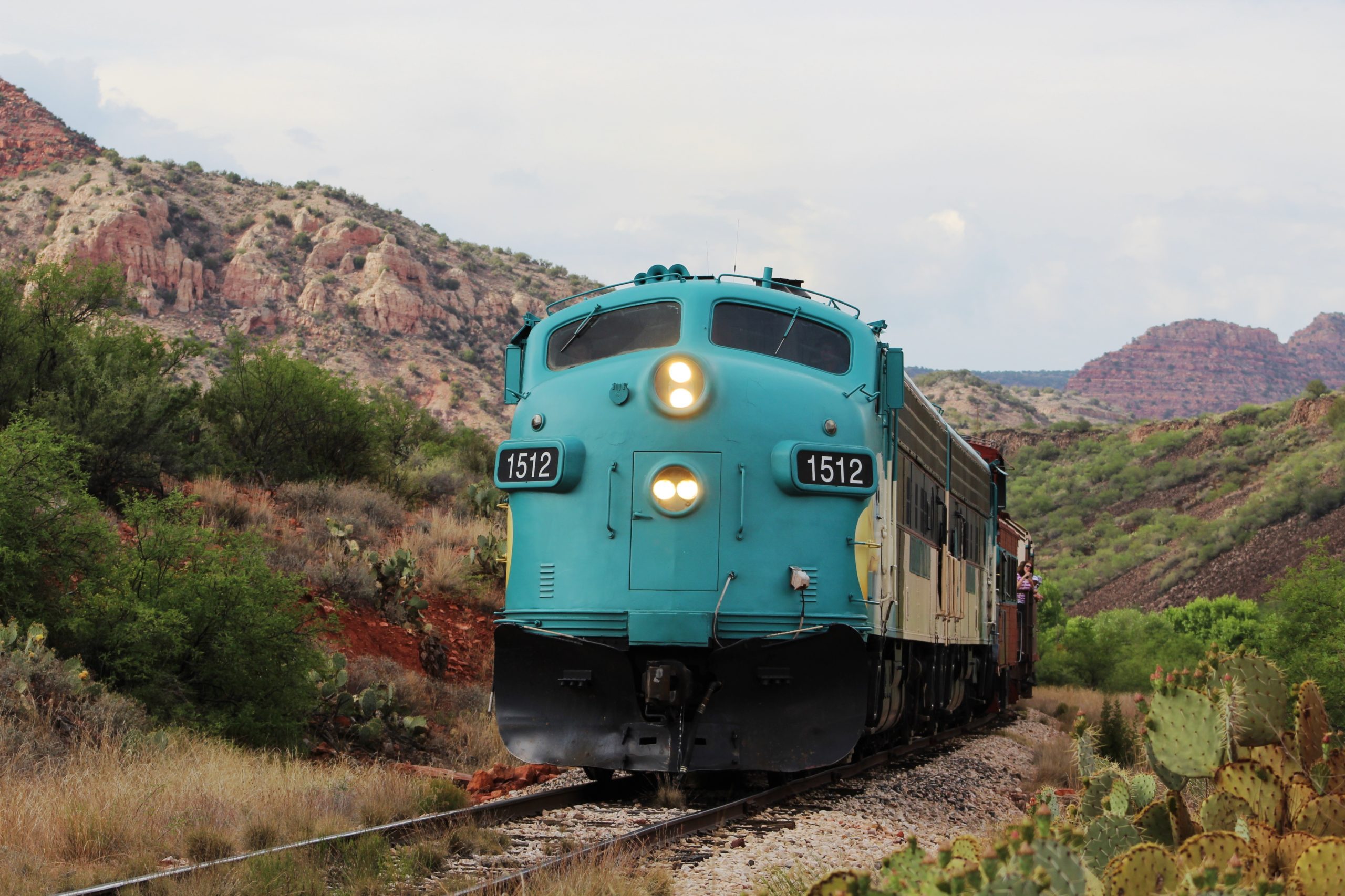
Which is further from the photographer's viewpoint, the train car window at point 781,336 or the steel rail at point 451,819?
the train car window at point 781,336

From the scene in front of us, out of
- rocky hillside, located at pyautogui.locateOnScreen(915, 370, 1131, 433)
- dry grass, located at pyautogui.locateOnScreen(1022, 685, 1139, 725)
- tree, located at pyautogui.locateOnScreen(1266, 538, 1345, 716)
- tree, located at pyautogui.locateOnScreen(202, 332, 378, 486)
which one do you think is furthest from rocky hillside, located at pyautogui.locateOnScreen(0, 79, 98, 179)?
tree, located at pyautogui.locateOnScreen(1266, 538, 1345, 716)

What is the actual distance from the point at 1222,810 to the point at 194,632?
886 centimetres

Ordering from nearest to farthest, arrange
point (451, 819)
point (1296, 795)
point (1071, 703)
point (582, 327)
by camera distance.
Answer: point (1296, 795)
point (451, 819)
point (582, 327)
point (1071, 703)

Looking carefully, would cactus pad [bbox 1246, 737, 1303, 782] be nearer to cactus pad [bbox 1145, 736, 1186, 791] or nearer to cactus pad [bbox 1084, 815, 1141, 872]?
cactus pad [bbox 1145, 736, 1186, 791]

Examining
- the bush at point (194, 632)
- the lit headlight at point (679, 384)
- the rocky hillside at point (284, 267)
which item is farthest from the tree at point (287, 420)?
the rocky hillside at point (284, 267)

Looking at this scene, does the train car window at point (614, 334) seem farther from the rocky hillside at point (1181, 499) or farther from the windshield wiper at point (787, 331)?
the rocky hillside at point (1181, 499)

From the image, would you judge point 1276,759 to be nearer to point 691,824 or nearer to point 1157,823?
point 1157,823

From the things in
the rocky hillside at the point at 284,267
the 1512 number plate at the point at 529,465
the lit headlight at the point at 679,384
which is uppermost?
the rocky hillside at the point at 284,267

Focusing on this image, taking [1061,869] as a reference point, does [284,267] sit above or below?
above

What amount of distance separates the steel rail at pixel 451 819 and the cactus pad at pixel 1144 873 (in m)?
4.18

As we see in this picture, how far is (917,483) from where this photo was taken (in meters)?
11.9

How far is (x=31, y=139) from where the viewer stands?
72125 millimetres

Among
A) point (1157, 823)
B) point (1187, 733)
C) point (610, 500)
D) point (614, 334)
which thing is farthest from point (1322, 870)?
point (614, 334)

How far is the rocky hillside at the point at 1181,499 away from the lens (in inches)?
2200
